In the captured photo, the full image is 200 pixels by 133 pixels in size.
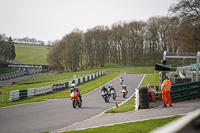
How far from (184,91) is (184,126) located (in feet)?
44.5

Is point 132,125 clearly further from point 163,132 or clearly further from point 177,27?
point 177,27

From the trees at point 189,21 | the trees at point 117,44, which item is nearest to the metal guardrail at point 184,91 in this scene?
the trees at point 189,21

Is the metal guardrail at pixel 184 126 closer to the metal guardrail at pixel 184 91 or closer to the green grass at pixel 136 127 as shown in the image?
the green grass at pixel 136 127

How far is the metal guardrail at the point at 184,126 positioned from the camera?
151 cm

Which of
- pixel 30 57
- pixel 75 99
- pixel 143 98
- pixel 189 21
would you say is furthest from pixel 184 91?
pixel 30 57

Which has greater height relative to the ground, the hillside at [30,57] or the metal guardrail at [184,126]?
the hillside at [30,57]

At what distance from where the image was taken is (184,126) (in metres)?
1.67

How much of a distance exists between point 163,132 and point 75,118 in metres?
11.6

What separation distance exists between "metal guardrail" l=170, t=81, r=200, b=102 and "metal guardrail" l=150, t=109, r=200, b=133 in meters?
12.8

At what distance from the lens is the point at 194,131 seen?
1.85 m

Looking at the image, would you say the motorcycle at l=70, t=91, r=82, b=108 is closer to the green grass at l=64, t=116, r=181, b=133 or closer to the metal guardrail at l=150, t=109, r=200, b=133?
the green grass at l=64, t=116, r=181, b=133

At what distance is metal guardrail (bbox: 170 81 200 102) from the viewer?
14.2 metres

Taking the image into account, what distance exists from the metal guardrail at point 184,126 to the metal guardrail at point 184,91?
12.8 metres

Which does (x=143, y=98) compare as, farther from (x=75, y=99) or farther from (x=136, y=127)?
(x=75, y=99)
